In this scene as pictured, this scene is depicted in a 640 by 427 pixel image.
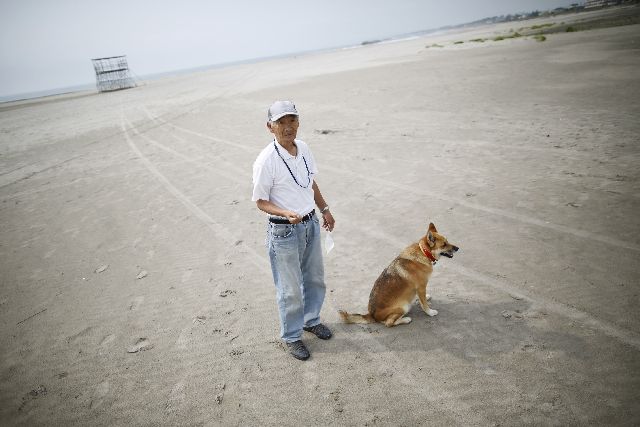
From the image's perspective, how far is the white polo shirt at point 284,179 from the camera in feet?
9.63

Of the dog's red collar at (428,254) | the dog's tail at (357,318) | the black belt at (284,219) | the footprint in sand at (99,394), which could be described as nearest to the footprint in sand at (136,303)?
the footprint in sand at (99,394)

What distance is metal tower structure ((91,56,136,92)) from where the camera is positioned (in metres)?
54.9

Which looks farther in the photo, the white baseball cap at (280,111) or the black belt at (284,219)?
the black belt at (284,219)

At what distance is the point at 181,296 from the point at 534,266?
512 centimetres

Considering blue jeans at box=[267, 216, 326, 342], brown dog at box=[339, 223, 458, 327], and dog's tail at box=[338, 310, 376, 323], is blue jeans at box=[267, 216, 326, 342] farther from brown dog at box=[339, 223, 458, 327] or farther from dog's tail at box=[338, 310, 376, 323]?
brown dog at box=[339, 223, 458, 327]

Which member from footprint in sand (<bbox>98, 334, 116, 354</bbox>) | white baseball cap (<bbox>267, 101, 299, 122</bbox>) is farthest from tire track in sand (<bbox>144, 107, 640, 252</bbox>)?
footprint in sand (<bbox>98, 334, 116, 354</bbox>)

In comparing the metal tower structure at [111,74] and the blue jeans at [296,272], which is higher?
the metal tower structure at [111,74]

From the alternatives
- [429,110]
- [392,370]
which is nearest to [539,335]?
[392,370]

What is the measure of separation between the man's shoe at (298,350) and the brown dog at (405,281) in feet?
1.89

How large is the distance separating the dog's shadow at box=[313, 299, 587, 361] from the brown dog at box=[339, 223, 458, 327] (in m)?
0.20

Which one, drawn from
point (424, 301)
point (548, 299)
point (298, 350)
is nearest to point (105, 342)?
point (298, 350)

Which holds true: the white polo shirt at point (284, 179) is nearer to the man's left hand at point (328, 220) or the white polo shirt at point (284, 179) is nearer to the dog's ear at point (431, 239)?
the man's left hand at point (328, 220)

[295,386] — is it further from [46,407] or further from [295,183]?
[46,407]

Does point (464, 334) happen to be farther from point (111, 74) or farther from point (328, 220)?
point (111, 74)
